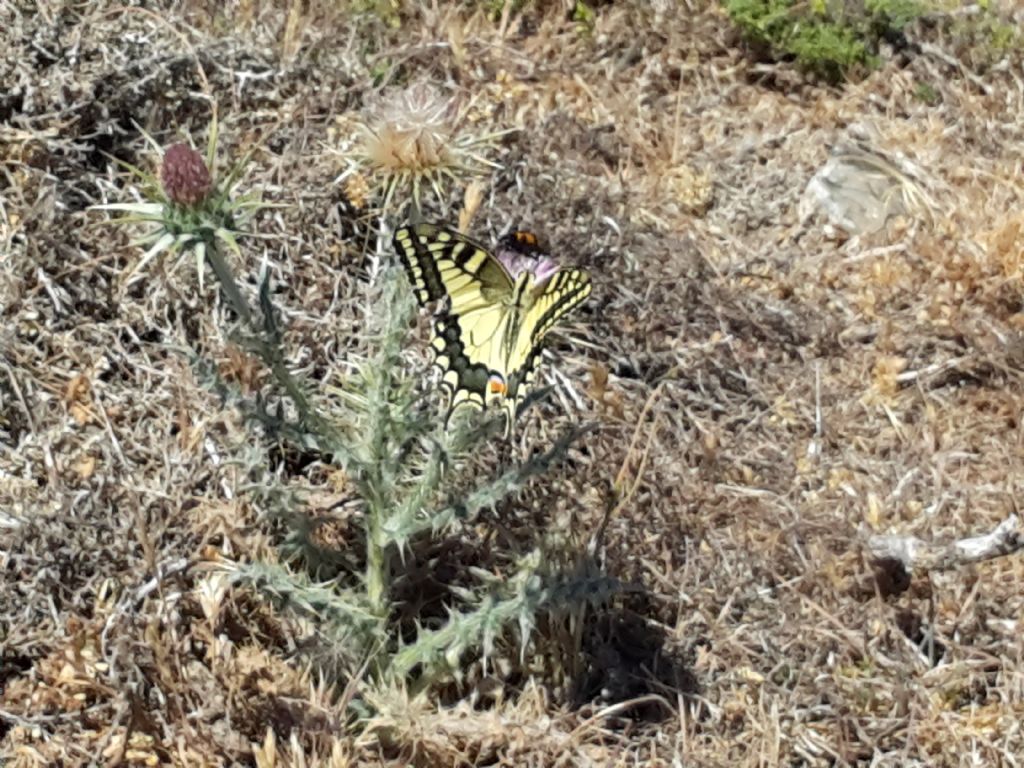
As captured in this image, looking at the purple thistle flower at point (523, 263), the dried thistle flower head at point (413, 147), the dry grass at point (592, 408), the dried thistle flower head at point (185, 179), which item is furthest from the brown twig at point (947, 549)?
the dried thistle flower head at point (185, 179)

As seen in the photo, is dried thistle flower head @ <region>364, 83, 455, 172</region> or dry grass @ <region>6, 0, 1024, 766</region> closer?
dried thistle flower head @ <region>364, 83, 455, 172</region>

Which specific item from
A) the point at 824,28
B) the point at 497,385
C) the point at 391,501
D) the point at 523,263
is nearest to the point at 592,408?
the point at 523,263

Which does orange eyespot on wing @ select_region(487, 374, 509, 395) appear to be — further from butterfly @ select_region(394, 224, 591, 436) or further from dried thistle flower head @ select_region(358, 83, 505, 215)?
dried thistle flower head @ select_region(358, 83, 505, 215)

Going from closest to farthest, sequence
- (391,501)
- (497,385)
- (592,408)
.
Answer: (497,385) → (391,501) → (592,408)

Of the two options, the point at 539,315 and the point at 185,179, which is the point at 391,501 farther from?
the point at 185,179

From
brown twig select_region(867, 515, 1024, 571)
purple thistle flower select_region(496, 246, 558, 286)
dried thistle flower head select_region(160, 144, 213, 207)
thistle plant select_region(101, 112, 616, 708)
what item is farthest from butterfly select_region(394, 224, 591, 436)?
brown twig select_region(867, 515, 1024, 571)

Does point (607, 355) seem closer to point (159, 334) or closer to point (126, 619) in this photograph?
point (159, 334)

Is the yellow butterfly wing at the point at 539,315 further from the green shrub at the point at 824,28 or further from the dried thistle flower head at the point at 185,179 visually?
the green shrub at the point at 824,28
